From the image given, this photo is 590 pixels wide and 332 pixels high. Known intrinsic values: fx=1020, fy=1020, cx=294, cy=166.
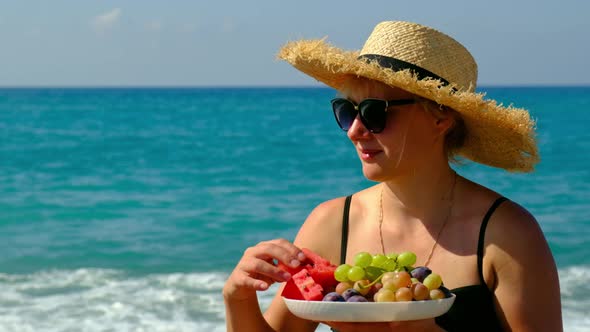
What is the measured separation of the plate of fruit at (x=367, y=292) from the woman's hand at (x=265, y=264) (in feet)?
0.10

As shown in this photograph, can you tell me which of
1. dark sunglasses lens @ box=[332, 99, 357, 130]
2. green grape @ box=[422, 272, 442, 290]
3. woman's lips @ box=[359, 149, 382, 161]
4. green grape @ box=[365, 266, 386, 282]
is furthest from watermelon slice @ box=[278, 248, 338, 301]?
dark sunglasses lens @ box=[332, 99, 357, 130]

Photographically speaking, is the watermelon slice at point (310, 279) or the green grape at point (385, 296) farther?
the watermelon slice at point (310, 279)

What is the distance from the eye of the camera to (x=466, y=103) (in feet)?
10.5

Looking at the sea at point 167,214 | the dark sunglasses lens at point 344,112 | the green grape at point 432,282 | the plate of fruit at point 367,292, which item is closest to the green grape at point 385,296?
the plate of fruit at point 367,292

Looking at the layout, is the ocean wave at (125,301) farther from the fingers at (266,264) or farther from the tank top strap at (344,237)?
the fingers at (266,264)

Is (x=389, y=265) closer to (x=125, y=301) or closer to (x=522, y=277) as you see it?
(x=522, y=277)

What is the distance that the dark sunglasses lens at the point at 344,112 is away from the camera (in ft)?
10.4

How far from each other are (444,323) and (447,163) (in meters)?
0.55

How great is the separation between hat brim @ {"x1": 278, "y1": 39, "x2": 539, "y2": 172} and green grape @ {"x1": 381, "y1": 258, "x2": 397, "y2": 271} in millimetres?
584

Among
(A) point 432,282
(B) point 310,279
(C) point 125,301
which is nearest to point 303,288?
(B) point 310,279

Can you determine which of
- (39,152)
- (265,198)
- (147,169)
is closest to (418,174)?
(265,198)

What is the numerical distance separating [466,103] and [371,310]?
859 millimetres

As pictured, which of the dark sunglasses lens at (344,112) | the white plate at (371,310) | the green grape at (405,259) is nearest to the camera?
the white plate at (371,310)

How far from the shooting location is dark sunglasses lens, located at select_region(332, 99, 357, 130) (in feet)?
10.4
